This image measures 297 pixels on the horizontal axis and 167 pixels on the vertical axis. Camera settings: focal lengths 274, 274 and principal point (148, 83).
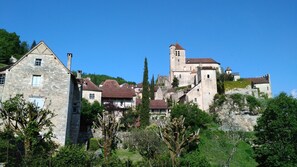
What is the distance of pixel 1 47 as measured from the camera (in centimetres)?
6288

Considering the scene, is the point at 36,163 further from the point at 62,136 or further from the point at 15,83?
the point at 15,83

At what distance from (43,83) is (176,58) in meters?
61.3

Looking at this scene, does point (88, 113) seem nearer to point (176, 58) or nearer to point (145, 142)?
point (145, 142)

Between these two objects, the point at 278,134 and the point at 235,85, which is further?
the point at 235,85

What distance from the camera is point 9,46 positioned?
65.5m

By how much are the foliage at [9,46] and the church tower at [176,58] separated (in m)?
43.0

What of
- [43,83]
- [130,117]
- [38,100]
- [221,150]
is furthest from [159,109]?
[38,100]

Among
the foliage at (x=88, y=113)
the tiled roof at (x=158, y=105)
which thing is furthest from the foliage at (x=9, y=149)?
the tiled roof at (x=158, y=105)

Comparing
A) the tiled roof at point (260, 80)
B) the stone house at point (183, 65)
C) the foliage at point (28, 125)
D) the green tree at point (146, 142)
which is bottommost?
the green tree at point (146, 142)

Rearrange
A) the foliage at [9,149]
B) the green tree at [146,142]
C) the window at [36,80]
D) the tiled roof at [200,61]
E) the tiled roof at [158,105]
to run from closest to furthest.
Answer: the foliage at [9,149] → the window at [36,80] → the green tree at [146,142] → the tiled roof at [158,105] → the tiled roof at [200,61]

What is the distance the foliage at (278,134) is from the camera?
3150cm

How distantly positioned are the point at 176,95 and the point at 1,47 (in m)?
44.0

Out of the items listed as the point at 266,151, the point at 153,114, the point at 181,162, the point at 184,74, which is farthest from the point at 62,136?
the point at 184,74

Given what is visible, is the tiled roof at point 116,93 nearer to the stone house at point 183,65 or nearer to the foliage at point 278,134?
the stone house at point 183,65
